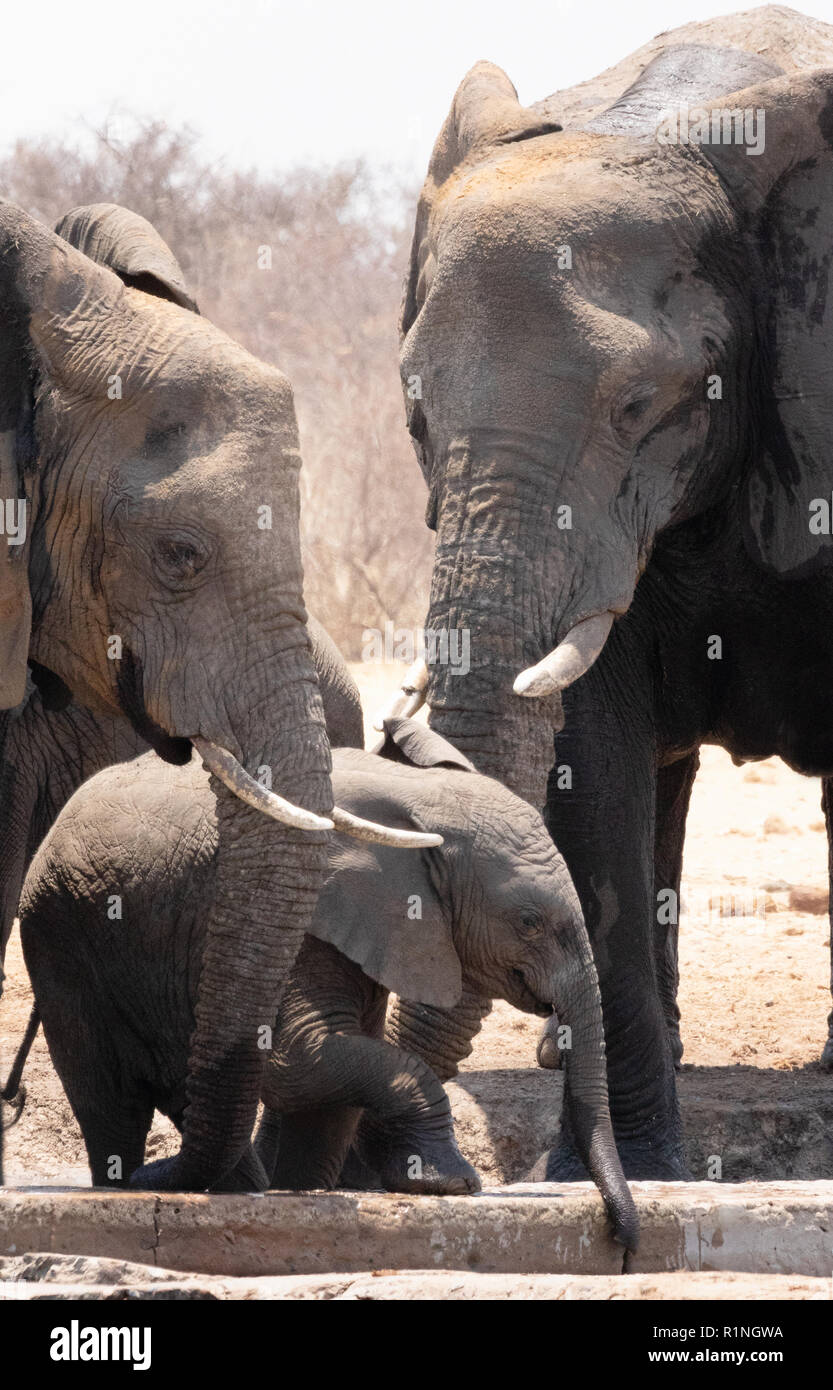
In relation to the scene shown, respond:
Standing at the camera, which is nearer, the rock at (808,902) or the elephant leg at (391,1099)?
the elephant leg at (391,1099)

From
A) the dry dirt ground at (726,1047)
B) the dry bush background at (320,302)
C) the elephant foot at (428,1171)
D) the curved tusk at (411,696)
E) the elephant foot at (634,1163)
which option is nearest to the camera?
the elephant foot at (428,1171)

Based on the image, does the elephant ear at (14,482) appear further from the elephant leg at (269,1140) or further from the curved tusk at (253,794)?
the elephant leg at (269,1140)

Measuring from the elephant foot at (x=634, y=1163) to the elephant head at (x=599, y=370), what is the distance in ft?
3.58

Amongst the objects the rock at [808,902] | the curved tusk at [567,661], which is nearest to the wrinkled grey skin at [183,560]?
the curved tusk at [567,661]

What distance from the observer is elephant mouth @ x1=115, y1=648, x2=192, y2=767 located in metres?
4.06

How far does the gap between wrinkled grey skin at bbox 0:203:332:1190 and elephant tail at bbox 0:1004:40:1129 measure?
2.03 m

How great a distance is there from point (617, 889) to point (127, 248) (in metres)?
2.06

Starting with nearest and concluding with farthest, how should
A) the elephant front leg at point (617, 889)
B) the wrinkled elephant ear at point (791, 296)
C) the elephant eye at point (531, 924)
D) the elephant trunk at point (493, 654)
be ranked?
the elephant eye at point (531, 924), the elephant trunk at point (493, 654), the wrinkled elephant ear at point (791, 296), the elephant front leg at point (617, 889)

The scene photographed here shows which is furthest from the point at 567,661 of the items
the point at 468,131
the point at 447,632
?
the point at 468,131

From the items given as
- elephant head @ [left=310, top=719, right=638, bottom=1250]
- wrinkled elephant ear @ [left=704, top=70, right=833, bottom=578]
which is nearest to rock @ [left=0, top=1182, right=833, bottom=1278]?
elephant head @ [left=310, top=719, right=638, bottom=1250]

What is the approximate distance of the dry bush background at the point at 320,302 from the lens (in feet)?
65.4

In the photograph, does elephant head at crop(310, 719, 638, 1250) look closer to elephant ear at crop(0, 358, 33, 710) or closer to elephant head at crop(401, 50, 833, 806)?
elephant head at crop(401, 50, 833, 806)
